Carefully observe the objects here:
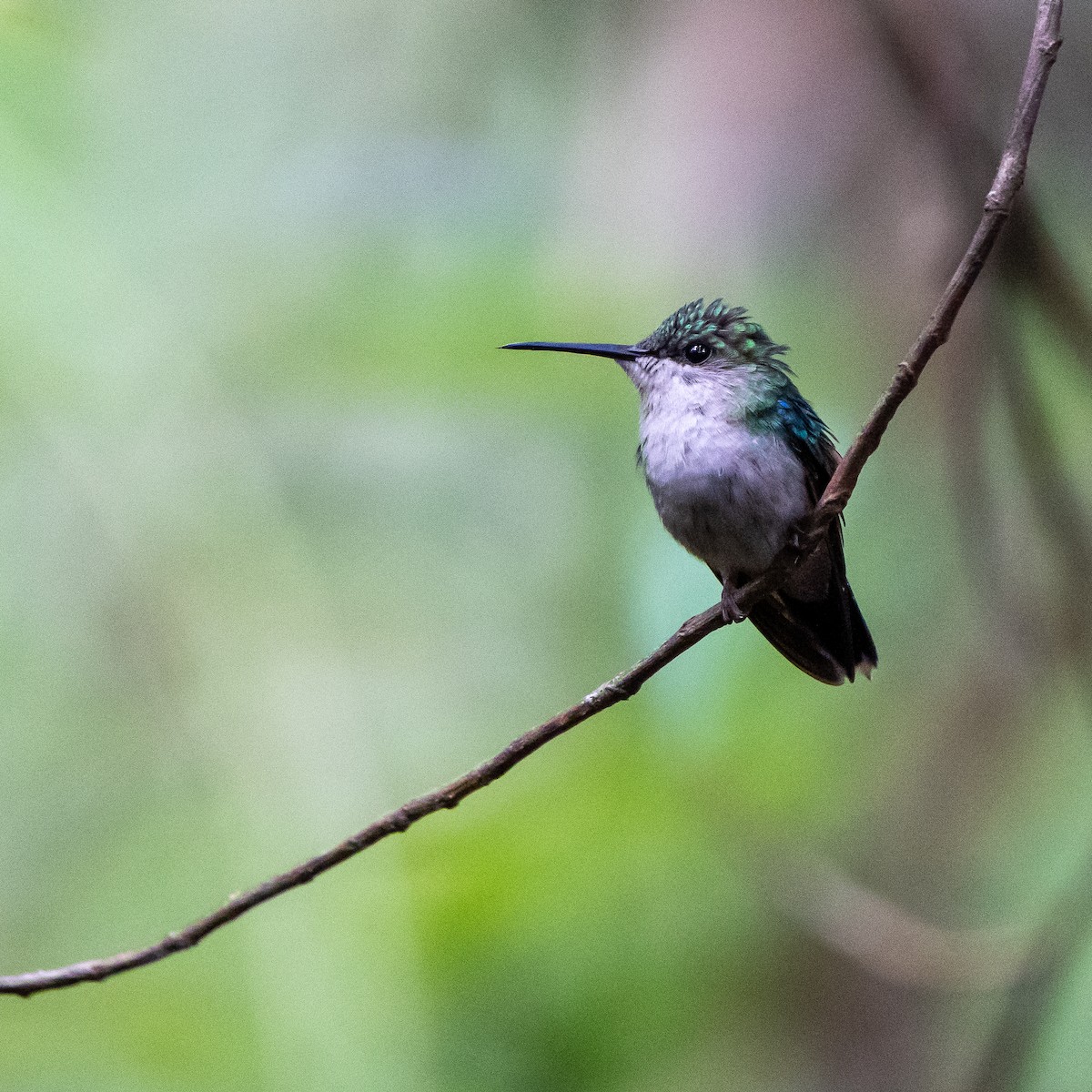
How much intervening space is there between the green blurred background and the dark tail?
0.33m

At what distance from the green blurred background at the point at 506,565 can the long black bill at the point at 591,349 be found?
18.6 inches

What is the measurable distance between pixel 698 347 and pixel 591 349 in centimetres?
23

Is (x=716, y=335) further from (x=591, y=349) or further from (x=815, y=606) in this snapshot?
(x=815, y=606)

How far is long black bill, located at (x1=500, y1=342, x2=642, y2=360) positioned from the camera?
2275 mm

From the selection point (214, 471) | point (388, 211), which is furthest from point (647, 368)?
point (214, 471)

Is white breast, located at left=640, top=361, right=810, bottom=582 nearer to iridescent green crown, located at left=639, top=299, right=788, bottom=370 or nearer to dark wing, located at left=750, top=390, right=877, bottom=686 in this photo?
dark wing, located at left=750, top=390, right=877, bottom=686

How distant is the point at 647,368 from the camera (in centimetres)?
242

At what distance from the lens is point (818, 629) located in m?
2.25

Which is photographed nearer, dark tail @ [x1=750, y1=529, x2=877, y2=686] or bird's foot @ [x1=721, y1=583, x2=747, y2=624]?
bird's foot @ [x1=721, y1=583, x2=747, y2=624]

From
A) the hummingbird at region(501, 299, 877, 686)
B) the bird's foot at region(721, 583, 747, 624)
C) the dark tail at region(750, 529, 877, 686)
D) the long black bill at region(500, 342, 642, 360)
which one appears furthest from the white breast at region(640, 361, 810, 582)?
the bird's foot at region(721, 583, 747, 624)

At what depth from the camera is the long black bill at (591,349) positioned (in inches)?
89.6

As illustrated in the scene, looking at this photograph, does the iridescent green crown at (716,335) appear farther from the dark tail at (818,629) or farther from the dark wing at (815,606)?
the dark tail at (818,629)

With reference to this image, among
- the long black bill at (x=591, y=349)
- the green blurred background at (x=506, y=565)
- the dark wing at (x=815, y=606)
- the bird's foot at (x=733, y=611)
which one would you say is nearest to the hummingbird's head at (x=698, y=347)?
the long black bill at (x=591, y=349)

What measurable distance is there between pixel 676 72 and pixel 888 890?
2214 millimetres
